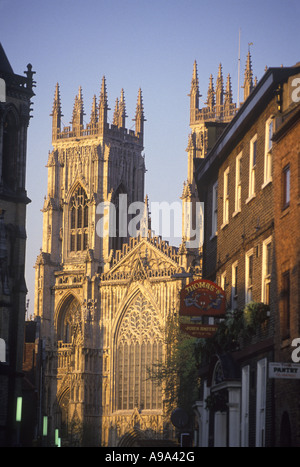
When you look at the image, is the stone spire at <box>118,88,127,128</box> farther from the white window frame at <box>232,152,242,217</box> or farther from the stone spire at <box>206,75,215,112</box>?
the white window frame at <box>232,152,242,217</box>

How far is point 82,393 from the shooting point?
9900 centimetres

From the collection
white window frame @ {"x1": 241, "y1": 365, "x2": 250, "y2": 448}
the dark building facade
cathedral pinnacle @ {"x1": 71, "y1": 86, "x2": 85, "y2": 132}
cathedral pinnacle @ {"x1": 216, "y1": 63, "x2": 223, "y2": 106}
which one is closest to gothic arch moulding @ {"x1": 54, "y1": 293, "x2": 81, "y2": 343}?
cathedral pinnacle @ {"x1": 71, "y1": 86, "x2": 85, "y2": 132}

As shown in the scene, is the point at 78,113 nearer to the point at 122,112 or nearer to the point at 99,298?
the point at 122,112

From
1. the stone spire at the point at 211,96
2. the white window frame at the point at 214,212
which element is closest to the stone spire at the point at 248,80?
the stone spire at the point at 211,96

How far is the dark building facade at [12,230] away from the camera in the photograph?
57438mm

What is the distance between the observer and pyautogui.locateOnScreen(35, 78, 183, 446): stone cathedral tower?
326 feet

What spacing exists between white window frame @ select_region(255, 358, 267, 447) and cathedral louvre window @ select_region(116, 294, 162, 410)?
67.3 meters

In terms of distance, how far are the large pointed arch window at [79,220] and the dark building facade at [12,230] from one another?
46.7 m

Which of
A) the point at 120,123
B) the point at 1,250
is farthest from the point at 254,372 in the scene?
the point at 120,123

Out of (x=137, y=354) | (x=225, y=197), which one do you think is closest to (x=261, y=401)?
(x=225, y=197)

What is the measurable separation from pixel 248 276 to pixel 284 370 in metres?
9.63

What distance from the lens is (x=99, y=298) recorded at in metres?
103

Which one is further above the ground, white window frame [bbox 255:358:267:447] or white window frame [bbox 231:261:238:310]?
white window frame [bbox 231:261:238:310]

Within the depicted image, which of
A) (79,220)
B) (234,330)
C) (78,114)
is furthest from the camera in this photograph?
(78,114)
